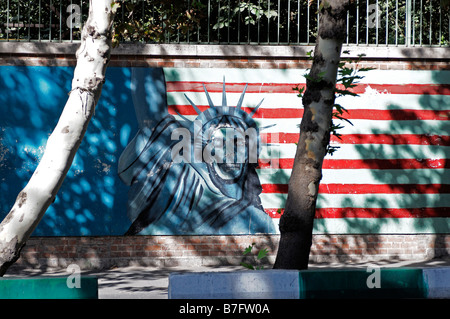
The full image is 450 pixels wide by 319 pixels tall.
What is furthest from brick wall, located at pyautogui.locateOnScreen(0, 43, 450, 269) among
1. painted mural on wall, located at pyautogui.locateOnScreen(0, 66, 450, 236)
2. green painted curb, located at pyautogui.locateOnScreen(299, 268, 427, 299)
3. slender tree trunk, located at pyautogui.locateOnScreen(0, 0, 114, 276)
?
green painted curb, located at pyautogui.locateOnScreen(299, 268, 427, 299)

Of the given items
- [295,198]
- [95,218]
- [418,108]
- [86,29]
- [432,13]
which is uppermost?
[432,13]

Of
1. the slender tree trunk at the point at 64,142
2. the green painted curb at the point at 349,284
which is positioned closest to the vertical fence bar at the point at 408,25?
the slender tree trunk at the point at 64,142

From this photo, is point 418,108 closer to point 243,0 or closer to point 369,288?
point 243,0

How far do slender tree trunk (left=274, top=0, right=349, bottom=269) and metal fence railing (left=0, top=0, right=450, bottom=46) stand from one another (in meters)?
3.88

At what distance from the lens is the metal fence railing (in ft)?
33.8

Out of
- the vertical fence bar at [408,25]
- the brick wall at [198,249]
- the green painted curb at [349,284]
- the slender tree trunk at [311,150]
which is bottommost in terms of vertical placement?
the brick wall at [198,249]

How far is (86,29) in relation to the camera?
648 cm

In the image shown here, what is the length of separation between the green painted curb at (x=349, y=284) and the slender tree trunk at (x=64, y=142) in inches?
105

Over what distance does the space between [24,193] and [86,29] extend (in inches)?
73.5

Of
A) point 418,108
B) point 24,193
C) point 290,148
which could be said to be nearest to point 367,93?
point 418,108

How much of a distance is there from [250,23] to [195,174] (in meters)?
3.05

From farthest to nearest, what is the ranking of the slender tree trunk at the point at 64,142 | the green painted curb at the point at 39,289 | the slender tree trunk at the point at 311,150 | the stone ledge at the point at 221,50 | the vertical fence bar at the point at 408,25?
the vertical fence bar at the point at 408,25
the stone ledge at the point at 221,50
the slender tree trunk at the point at 311,150
the slender tree trunk at the point at 64,142
the green painted curb at the point at 39,289

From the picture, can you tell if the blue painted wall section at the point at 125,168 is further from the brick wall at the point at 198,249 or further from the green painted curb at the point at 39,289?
the green painted curb at the point at 39,289

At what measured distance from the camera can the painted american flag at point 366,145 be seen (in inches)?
407
